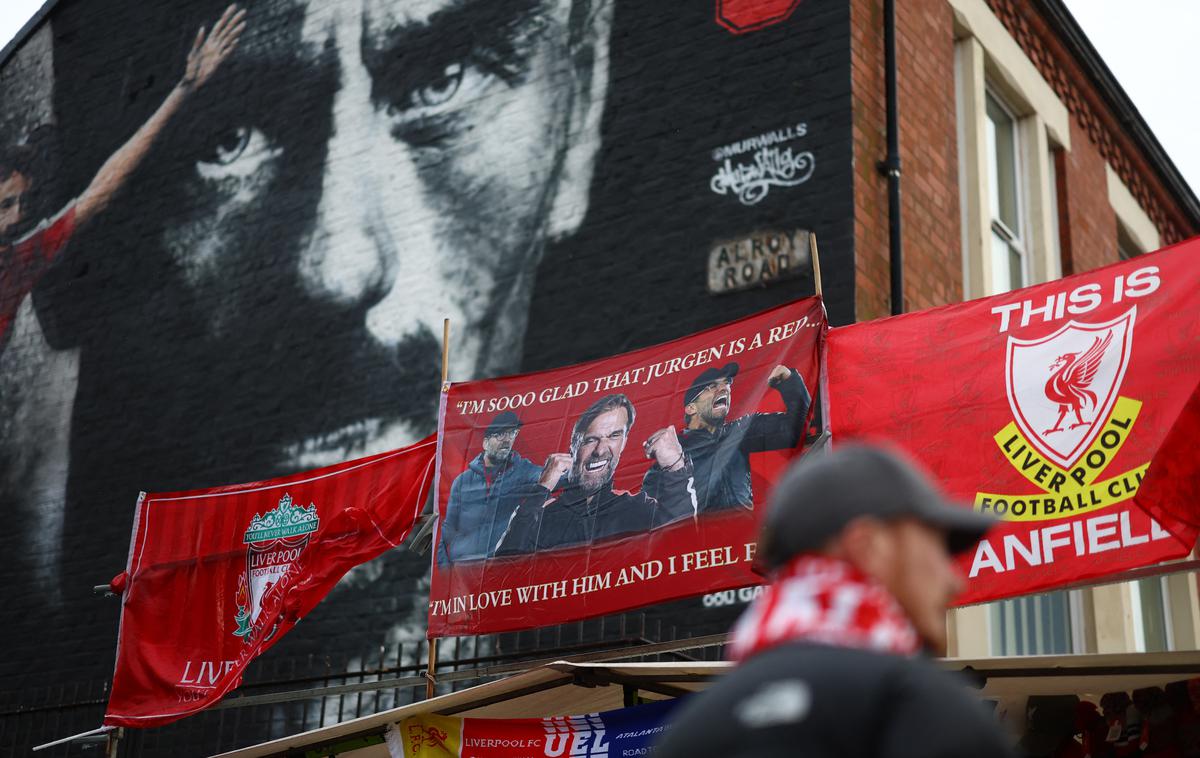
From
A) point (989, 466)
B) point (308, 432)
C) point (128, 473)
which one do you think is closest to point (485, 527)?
point (989, 466)

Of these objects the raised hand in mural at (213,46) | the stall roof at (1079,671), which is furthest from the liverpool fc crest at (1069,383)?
the raised hand in mural at (213,46)

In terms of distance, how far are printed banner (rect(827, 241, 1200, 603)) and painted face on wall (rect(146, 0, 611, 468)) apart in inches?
204

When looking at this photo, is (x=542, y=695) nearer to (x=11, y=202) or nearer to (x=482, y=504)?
(x=482, y=504)

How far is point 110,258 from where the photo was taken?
1491cm

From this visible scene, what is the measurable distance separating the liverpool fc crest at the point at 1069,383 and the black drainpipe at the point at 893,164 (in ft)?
11.5

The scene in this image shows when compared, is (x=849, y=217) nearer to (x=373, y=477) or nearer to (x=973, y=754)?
(x=373, y=477)

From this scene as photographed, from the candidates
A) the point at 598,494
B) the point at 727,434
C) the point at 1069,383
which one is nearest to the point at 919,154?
the point at 727,434

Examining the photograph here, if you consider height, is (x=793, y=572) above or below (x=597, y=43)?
below

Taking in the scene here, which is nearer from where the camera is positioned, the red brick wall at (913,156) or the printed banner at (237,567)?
the printed banner at (237,567)

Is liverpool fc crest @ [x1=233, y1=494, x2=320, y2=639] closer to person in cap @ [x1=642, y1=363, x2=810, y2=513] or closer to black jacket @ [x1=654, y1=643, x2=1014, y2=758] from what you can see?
person in cap @ [x1=642, y1=363, x2=810, y2=513]

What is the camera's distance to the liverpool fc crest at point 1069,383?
6.32 metres

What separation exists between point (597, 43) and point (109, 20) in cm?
677

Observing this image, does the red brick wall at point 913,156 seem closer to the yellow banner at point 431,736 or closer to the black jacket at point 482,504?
the black jacket at point 482,504

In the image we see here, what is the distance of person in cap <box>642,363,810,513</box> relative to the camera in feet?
23.7
